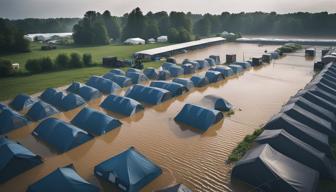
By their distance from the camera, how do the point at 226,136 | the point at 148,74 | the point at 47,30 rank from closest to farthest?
1. the point at 226,136
2. the point at 148,74
3. the point at 47,30

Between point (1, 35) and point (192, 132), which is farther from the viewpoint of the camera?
point (1, 35)

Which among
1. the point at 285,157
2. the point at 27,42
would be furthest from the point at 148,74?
the point at 27,42

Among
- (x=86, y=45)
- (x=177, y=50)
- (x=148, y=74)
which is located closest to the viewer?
(x=148, y=74)

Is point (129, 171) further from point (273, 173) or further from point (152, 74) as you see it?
point (152, 74)

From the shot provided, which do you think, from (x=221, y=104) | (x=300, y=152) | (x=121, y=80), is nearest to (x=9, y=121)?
(x=121, y=80)

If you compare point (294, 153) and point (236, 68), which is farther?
point (236, 68)

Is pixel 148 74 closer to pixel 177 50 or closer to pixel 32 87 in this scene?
pixel 32 87

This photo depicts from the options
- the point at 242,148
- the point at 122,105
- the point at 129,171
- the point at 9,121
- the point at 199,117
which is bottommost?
the point at 242,148
